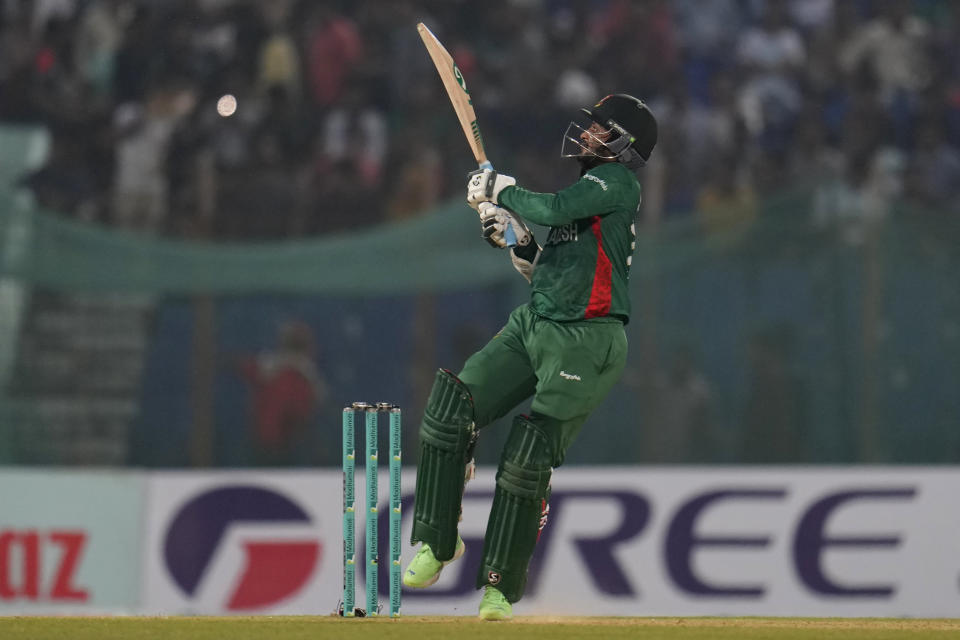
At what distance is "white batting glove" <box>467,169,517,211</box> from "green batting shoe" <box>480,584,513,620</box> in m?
1.35

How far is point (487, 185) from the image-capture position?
5.52m

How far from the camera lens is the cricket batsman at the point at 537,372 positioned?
5.40 m

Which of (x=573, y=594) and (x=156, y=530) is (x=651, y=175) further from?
(x=156, y=530)

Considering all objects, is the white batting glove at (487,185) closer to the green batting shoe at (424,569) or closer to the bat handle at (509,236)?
the bat handle at (509,236)

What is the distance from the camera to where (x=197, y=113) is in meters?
9.38

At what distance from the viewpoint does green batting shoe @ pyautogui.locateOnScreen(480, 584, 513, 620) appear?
5.40m

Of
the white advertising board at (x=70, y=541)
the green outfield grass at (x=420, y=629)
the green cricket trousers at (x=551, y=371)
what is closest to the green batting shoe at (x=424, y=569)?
the green outfield grass at (x=420, y=629)

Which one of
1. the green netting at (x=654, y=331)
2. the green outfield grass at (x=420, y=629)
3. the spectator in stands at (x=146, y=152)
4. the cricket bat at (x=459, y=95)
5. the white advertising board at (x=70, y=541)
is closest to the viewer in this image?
the green outfield grass at (x=420, y=629)

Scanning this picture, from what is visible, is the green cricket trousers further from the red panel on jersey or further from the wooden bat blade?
the wooden bat blade

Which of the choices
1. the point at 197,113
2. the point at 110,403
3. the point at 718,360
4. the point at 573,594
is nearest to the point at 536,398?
the point at 573,594

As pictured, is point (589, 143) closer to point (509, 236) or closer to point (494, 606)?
point (509, 236)

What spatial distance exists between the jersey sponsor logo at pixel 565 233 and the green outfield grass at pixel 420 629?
4.35 ft

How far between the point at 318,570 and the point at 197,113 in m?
2.97

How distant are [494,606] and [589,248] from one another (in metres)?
1.28
